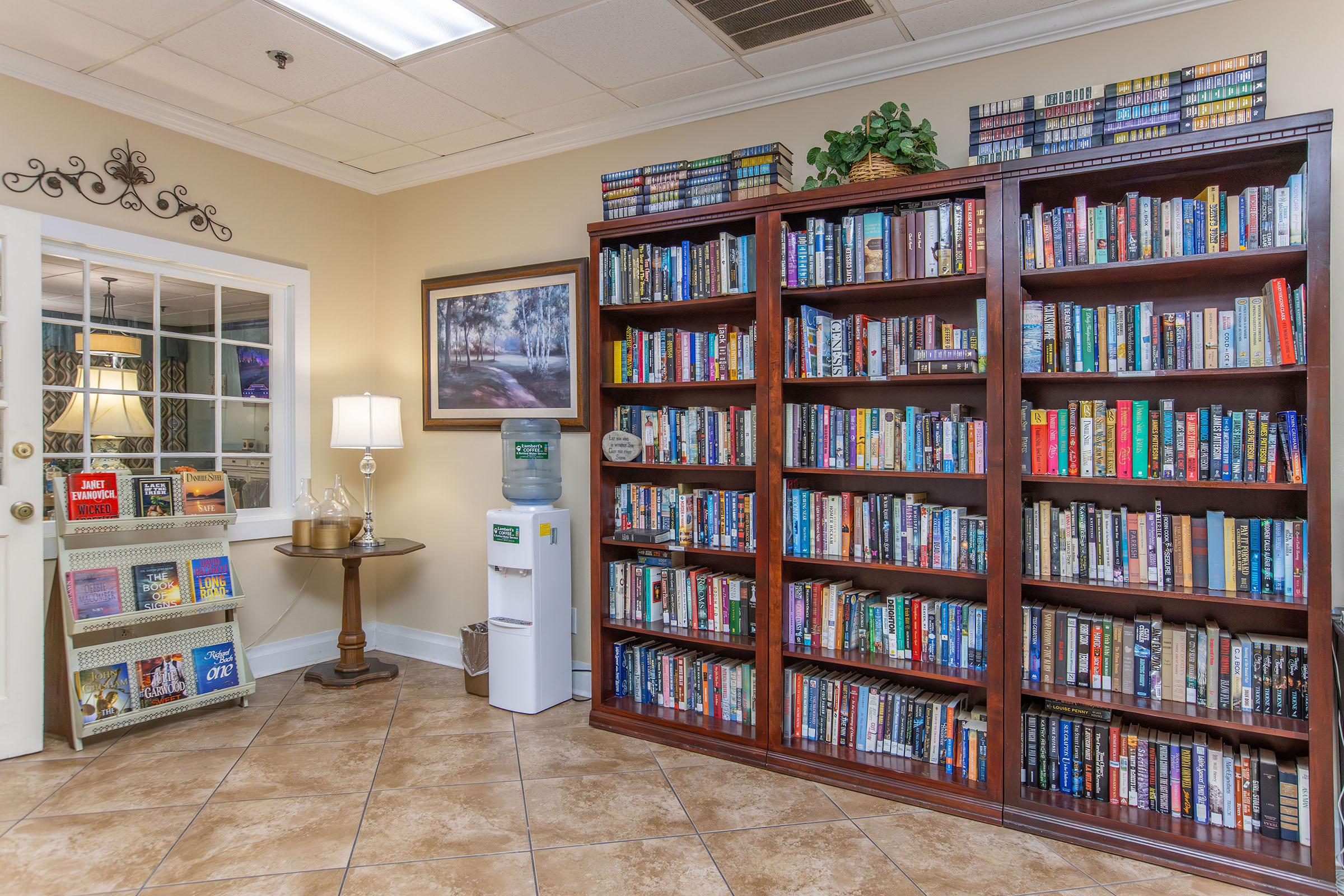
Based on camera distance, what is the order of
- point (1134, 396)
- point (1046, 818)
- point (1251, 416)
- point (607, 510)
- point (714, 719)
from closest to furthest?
point (1251, 416)
point (1046, 818)
point (1134, 396)
point (714, 719)
point (607, 510)

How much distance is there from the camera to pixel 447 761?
3039mm

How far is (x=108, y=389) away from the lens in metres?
3.56

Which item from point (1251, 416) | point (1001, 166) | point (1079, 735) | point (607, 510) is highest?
point (1001, 166)

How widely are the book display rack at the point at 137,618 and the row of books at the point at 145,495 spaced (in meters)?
0.01

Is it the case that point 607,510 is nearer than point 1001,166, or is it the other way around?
point 1001,166

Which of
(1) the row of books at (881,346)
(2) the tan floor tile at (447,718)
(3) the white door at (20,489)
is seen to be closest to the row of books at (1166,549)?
(1) the row of books at (881,346)

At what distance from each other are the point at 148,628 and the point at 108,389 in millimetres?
1152

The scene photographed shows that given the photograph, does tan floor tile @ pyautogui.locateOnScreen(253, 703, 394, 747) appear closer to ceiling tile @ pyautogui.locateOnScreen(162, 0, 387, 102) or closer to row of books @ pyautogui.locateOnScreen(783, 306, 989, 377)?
row of books @ pyautogui.locateOnScreen(783, 306, 989, 377)

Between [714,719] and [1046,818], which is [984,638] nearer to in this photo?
[1046,818]

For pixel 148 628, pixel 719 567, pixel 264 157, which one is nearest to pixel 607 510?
pixel 719 567

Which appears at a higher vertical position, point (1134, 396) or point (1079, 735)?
point (1134, 396)

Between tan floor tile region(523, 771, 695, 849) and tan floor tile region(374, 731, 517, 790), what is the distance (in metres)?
0.21

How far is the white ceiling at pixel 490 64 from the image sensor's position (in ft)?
9.14

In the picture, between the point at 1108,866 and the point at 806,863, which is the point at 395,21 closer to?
the point at 806,863
